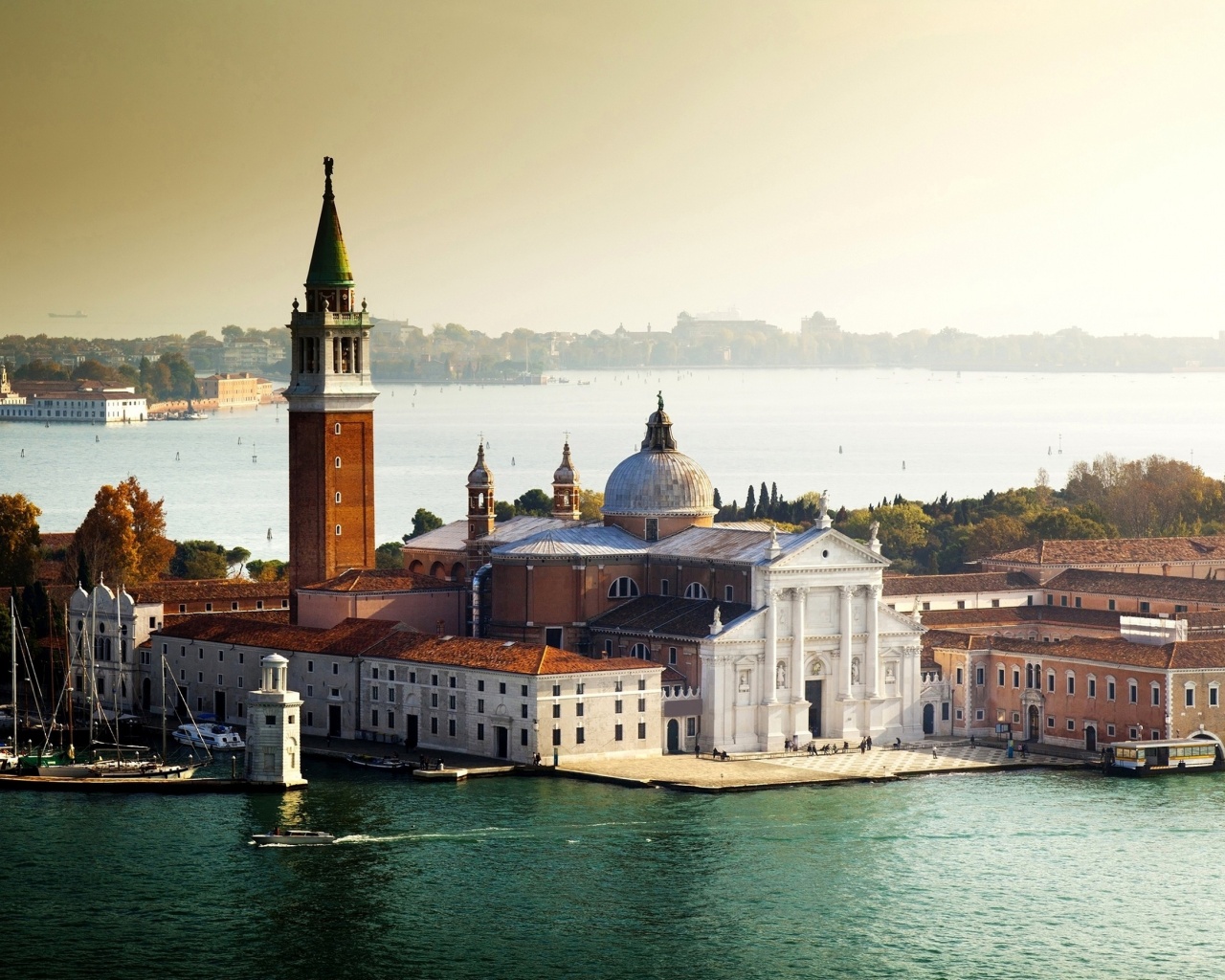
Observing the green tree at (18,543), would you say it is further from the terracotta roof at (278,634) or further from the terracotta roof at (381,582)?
the terracotta roof at (381,582)

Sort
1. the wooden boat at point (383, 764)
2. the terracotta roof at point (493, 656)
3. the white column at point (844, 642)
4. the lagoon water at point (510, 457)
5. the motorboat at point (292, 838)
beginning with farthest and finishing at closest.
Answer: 1. the lagoon water at point (510, 457)
2. the white column at point (844, 642)
3. the terracotta roof at point (493, 656)
4. the wooden boat at point (383, 764)
5. the motorboat at point (292, 838)

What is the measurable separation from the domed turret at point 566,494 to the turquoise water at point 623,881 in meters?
13.0

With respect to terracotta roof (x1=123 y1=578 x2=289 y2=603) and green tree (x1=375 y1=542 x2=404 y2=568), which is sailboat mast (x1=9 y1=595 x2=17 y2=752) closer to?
terracotta roof (x1=123 y1=578 x2=289 y2=603)

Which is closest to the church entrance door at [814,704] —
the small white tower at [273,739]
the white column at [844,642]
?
the white column at [844,642]

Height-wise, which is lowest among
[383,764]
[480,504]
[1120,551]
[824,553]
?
[383,764]

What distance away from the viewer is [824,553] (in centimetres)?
5269

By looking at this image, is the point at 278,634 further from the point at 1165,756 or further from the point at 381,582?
the point at 1165,756

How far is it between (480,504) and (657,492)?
522 centimetres

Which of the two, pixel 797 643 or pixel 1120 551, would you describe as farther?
pixel 1120 551

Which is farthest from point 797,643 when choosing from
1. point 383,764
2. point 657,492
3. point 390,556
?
point 390,556

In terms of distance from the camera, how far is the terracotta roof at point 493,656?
49.7 meters

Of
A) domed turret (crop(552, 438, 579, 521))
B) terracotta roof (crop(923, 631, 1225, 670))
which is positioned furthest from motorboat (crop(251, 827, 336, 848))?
domed turret (crop(552, 438, 579, 521))

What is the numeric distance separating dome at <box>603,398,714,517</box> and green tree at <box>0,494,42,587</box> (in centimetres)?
1968

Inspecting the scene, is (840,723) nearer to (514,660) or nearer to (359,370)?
(514,660)
